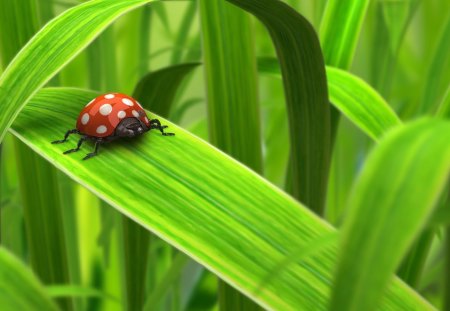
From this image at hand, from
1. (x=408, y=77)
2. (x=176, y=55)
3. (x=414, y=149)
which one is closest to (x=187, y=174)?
(x=414, y=149)

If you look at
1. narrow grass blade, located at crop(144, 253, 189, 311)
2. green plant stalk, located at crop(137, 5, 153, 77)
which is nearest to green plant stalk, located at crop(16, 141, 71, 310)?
narrow grass blade, located at crop(144, 253, 189, 311)

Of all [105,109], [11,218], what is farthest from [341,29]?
[11,218]

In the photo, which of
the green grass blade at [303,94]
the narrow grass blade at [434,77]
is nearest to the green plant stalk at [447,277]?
the green grass blade at [303,94]

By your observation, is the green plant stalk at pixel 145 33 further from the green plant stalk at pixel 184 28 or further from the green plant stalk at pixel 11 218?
the green plant stalk at pixel 11 218

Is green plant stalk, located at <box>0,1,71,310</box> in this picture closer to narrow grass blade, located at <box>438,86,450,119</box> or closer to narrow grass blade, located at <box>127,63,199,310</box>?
narrow grass blade, located at <box>127,63,199,310</box>

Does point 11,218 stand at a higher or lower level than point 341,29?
lower

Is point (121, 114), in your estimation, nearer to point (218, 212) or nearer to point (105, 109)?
point (105, 109)
